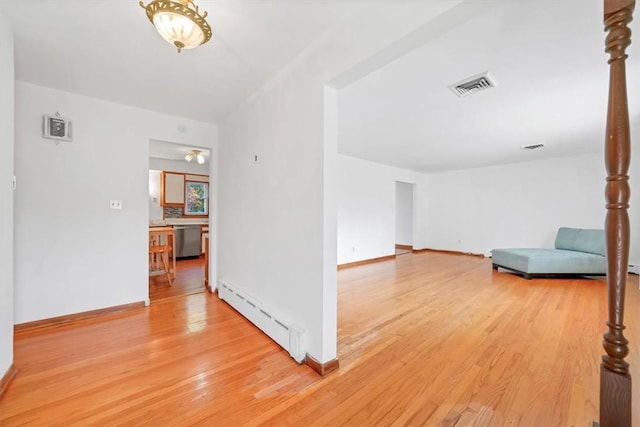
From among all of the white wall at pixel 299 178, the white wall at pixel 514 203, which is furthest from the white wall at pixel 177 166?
the white wall at pixel 514 203

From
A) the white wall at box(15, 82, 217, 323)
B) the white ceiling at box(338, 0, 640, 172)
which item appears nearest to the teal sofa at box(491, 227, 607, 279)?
the white ceiling at box(338, 0, 640, 172)

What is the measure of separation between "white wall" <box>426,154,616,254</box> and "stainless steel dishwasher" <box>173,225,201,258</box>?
665 centimetres

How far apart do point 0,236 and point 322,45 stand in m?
2.50

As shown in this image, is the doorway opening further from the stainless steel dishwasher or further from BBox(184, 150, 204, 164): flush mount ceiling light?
the stainless steel dishwasher

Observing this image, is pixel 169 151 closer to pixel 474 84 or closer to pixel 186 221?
pixel 186 221

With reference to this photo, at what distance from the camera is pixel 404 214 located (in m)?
8.68

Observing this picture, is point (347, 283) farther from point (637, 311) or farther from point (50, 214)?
point (50, 214)

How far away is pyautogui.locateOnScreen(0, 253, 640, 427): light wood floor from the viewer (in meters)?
1.50

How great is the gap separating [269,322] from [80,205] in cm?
248

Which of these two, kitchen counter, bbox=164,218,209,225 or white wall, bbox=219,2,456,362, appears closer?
white wall, bbox=219,2,456,362

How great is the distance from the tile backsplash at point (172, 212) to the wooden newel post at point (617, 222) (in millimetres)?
7406

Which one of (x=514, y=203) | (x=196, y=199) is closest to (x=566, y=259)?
(x=514, y=203)

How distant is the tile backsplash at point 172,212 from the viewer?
6504 millimetres

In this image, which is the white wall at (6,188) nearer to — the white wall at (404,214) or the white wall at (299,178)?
the white wall at (299,178)
